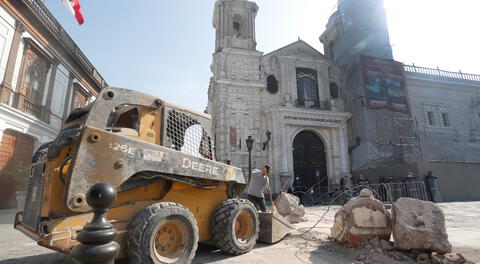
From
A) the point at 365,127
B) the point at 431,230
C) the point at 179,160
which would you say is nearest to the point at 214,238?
the point at 179,160

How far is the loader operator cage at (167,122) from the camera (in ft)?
11.4

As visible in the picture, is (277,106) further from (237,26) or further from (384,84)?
(384,84)

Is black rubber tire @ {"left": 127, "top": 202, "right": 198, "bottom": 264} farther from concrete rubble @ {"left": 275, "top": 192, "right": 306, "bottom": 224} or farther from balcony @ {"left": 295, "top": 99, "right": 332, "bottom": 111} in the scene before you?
balcony @ {"left": 295, "top": 99, "right": 332, "bottom": 111}

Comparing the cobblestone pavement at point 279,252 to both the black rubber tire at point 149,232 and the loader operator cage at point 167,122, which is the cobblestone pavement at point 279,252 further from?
the loader operator cage at point 167,122

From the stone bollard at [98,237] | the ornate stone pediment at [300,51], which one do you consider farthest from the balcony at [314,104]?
the stone bollard at [98,237]

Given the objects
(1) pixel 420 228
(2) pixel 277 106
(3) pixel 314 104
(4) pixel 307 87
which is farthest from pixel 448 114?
(1) pixel 420 228

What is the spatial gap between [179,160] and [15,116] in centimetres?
1213


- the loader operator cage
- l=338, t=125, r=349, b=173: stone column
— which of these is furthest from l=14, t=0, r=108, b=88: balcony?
l=338, t=125, r=349, b=173: stone column

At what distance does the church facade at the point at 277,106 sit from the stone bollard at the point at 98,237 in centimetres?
1486

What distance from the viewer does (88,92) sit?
1902cm

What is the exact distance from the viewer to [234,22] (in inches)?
862

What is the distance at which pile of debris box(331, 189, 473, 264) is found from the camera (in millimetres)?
3938

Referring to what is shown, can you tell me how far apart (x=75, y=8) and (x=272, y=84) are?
13.2 m

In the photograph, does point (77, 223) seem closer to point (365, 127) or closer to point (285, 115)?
point (285, 115)
